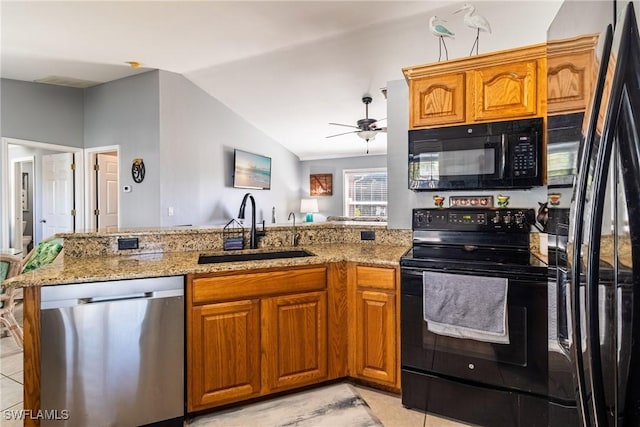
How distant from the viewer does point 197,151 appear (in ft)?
14.6

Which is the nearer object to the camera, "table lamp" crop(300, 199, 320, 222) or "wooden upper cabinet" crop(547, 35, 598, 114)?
"wooden upper cabinet" crop(547, 35, 598, 114)

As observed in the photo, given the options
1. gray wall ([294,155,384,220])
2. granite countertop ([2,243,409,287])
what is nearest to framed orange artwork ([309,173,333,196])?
gray wall ([294,155,384,220])

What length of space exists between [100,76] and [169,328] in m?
3.89

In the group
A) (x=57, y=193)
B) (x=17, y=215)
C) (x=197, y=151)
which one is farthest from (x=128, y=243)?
(x=17, y=215)

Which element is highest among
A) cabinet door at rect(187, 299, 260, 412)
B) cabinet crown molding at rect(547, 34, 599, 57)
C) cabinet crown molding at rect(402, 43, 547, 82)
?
cabinet crown molding at rect(402, 43, 547, 82)

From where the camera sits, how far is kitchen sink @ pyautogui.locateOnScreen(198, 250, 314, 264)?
2062mm

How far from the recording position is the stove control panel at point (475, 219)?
2066 millimetres

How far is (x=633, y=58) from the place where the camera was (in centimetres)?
66

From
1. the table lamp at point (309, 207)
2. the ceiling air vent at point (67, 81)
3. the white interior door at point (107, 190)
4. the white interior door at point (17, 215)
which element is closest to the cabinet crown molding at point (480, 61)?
the ceiling air vent at point (67, 81)

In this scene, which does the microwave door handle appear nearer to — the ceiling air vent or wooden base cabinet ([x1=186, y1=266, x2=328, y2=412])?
wooden base cabinet ([x1=186, y1=266, x2=328, y2=412])

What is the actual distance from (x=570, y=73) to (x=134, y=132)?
4.44 metres

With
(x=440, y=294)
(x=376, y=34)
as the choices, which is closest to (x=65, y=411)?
(x=440, y=294)

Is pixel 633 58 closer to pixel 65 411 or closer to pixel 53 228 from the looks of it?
pixel 65 411

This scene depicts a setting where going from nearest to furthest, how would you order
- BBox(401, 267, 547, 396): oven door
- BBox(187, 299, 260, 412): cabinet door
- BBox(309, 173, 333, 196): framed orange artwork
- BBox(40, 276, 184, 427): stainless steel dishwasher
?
BBox(40, 276, 184, 427): stainless steel dishwasher
BBox(401, 267, 547, 396): oven door
BBox(187, 299, 260, 412): cabinet door
BBox(309, 173, 333, 196): framed orange artwork
